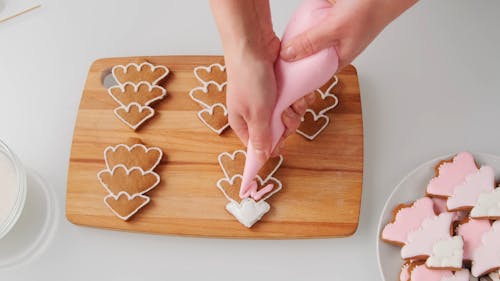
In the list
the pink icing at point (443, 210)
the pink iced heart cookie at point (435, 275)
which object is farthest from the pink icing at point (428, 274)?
the pink icing at point (443, 210)

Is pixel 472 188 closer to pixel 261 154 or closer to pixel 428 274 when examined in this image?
pixel 428 274

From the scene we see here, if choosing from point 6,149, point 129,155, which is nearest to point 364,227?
point 129,155

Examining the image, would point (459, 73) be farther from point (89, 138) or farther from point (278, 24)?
point (89, 138)

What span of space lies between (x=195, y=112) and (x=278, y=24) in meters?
0.29

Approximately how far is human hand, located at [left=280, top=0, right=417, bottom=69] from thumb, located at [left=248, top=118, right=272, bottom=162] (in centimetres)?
13

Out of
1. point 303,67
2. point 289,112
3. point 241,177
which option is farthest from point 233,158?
point 303,67

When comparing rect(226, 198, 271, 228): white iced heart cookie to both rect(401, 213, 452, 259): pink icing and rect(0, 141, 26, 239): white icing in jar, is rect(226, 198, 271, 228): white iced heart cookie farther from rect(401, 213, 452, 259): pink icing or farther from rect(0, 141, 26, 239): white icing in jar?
rect(0, 141, 26, 239): white icing in jar

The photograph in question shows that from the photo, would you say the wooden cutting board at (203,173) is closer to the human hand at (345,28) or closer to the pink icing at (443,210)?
the pink icing at (443,210)

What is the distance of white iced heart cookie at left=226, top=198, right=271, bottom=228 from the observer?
96 cm

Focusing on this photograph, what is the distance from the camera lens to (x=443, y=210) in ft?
3.17

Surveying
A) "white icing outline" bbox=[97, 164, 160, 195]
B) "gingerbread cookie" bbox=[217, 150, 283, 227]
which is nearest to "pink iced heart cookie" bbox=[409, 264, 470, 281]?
"gingerbread cookie" bbox=[217, 150, 283, 227]

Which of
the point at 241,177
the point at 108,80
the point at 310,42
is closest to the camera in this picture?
the point at 310,42

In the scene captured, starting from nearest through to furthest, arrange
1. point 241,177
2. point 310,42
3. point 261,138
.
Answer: point 310,42 < point 261,138 < point 241,177

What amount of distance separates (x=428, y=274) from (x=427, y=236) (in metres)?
0.06
